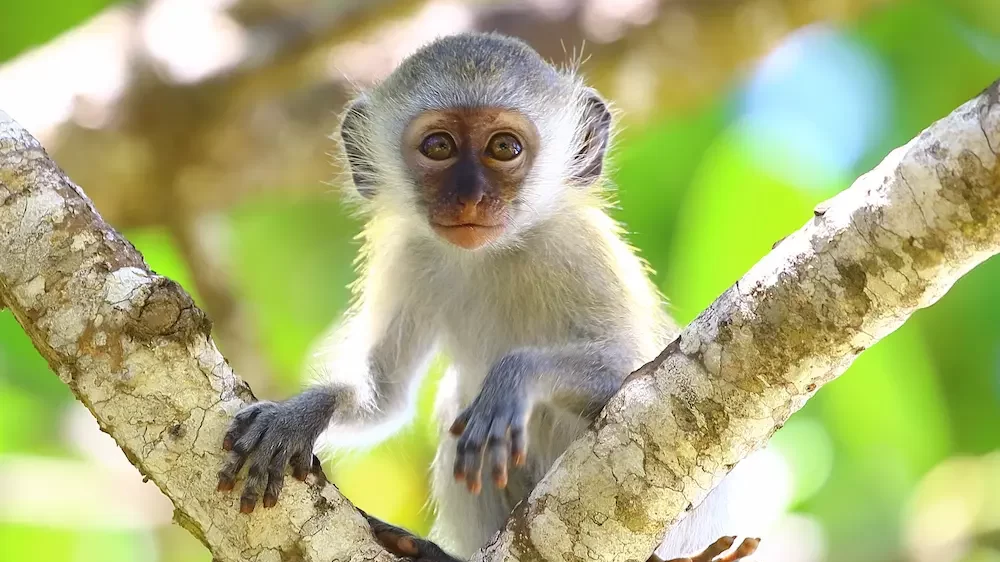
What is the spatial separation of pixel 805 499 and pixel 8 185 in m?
5.32

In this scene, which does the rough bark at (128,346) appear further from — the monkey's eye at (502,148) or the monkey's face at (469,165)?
the monkey's eye at (502,148)

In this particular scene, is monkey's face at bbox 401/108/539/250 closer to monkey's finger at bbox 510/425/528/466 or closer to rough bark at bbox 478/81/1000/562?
monkey's finger at bbox 510/425/528/466

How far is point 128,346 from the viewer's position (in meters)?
3.06

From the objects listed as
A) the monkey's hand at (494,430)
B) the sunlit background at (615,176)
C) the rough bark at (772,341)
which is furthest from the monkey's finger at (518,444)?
the sunlit background at (615,176)

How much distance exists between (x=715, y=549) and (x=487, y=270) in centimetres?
170

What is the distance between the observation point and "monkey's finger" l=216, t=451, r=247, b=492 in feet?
10.3

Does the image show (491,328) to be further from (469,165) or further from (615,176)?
(615,176)

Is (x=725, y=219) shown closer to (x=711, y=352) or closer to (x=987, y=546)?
(x=987, y=546)

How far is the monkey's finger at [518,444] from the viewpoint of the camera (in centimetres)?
361

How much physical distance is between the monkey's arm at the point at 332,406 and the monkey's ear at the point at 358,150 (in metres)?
0.62

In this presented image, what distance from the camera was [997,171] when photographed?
245cm

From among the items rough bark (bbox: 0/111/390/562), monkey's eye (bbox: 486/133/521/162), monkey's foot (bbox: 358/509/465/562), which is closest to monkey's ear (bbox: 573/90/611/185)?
monkey's eye (bbox: 486/133/521/162)

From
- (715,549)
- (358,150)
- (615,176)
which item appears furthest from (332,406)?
(615,176)

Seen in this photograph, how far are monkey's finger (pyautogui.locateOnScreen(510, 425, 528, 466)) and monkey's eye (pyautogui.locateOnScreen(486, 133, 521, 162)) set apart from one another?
1.58 m
